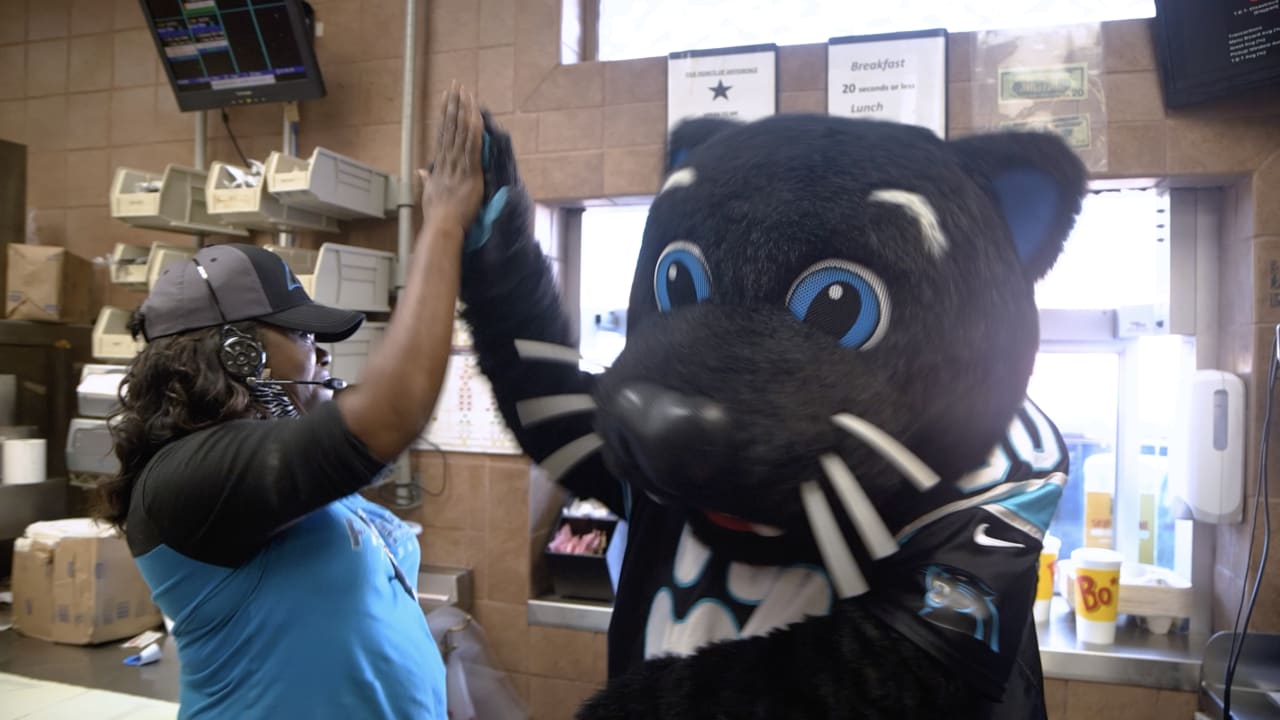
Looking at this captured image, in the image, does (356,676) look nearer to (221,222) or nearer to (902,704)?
(902,704)

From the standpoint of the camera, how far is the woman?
94 centimetres

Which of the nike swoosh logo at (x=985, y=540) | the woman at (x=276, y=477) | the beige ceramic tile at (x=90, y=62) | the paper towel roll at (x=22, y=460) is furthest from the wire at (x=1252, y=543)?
the beige ceramic tile at (x=90, y=62)

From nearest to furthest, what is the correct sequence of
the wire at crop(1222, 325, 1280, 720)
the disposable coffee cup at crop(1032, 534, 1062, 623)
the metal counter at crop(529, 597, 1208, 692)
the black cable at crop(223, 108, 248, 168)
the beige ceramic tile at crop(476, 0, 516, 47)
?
the wire at crop(1222, 325, 1280, 720) → the metal counter at crop(529, 597, 1208, 692) → the disposable coffee cup at crop(1032, 534, 1062, 623) → the beige ceramic tile at crop(476, 0, 516, 47) → the black cable at crop(223, 108, 248, 168)

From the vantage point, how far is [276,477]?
3.19 ft

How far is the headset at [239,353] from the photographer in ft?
3.70

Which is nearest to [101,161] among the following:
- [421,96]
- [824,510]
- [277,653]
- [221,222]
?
[221,222]

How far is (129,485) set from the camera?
117 cm

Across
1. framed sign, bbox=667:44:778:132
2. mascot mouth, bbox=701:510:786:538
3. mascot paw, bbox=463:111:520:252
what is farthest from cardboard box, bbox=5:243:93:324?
mascot mouth, bbox=701:510:786:538

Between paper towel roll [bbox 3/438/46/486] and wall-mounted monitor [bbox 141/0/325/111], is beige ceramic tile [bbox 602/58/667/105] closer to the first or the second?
wall-mounted monitor [bbox 141/0/325/111]

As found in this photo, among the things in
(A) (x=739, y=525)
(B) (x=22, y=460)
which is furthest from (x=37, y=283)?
(A) (x=739, y=525)

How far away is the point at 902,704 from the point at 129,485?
1058 millimetres

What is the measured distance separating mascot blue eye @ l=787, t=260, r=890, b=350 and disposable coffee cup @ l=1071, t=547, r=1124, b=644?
6.23ft

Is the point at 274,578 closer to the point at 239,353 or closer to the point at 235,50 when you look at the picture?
the point at 239,353

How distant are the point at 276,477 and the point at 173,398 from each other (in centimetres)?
25
